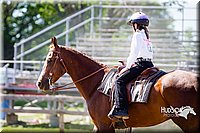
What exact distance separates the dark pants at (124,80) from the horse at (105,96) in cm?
16

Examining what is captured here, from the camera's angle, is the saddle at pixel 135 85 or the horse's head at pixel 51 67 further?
the horse's head at pixel 51 67

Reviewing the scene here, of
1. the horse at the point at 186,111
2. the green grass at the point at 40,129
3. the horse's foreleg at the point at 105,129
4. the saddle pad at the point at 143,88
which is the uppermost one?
the saddle pad at the point at 143,88

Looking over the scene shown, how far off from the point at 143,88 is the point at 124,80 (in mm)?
381

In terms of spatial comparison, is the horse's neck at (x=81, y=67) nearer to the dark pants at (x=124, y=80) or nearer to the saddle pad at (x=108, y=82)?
the saddle pad at (x=108, y=82)

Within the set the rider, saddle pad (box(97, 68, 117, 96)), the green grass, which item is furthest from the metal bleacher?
the rider

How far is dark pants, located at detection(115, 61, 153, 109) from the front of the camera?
6.46 meters

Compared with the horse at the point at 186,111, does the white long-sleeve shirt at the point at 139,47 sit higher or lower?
higher

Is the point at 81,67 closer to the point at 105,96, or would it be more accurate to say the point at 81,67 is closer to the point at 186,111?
the point at 105,96

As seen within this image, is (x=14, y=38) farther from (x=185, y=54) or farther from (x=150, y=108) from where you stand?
(x=150, y=108)

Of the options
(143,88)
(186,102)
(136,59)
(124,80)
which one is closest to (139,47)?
(136,59)

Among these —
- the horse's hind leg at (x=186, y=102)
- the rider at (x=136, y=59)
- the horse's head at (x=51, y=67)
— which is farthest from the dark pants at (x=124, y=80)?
the horse's head at (x=51, y=67)

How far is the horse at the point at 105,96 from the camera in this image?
230 inches

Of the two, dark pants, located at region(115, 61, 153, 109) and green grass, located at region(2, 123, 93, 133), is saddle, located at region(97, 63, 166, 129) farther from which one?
green grass, located at region(2, 123, 93, 133)

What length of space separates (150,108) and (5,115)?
339 inches
